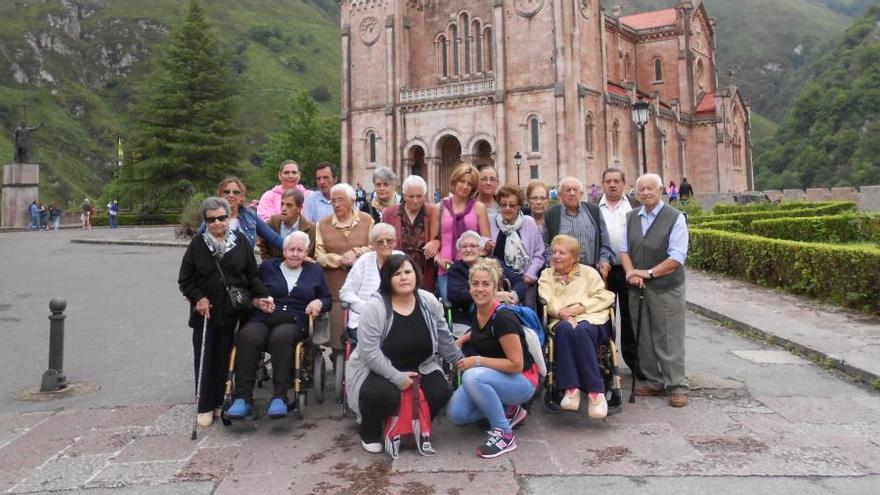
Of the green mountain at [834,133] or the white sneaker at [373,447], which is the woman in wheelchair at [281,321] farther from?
the green mountain at [834,133]

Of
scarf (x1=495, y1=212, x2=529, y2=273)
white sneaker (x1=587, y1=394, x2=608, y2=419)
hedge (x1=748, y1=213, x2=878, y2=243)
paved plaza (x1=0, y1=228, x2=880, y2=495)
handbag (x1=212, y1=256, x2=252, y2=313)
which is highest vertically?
hedge (x1=748, y1=213, x2=878, y2=243)

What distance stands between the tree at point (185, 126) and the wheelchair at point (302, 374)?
124 ft

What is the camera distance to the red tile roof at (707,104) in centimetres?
4533

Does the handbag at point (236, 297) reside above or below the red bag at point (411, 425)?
above

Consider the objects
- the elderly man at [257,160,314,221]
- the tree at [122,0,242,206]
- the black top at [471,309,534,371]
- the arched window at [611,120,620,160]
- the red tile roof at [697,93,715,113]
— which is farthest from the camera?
the red tile roof at [697,93,715,113]

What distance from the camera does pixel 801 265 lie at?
11203 millimetres

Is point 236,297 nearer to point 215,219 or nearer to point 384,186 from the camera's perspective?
point 215,219

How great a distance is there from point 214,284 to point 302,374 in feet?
3.47

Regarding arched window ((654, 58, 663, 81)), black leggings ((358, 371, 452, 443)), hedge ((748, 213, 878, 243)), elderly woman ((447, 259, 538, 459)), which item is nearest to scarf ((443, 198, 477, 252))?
elderly woman ((447, 259, 538, 459))

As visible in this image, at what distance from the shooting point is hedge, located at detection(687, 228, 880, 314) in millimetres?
9633

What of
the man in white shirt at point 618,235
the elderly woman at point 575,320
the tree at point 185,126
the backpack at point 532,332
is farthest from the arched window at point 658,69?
the backpack at point 532,332

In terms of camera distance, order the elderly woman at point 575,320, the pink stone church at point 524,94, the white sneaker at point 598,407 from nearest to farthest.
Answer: the white sneaker at point 598,407, the elderly woman at point 575,320, the pink stone church at point 524,94

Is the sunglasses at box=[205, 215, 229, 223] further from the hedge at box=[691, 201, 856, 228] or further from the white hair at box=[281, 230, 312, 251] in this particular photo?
the hedge at box=[691, 201, 856, 228]

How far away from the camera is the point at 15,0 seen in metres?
105
